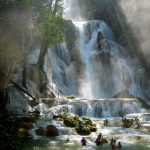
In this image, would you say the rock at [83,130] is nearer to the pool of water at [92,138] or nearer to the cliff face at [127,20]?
the pool of water at [92,138]

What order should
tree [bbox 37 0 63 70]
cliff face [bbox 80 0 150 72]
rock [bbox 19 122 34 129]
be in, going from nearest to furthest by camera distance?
rock [bbox 19 122 34 129] → tree [bbox 37 0 63 70] → cliff face [bbox 80 0 150 72]

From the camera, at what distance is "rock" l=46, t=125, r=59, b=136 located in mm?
30916

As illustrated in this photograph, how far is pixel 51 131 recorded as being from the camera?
102 ft

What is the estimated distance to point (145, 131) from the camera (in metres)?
32.7

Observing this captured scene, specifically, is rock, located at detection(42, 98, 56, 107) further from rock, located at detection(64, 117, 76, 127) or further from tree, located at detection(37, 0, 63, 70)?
tree, located at detection(37, 0, 63, 70)

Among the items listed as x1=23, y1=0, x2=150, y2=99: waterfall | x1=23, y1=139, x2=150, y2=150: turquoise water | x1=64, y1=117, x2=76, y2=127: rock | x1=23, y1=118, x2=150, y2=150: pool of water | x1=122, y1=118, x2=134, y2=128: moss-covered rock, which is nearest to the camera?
x1=23, y1=139, x2=150, y2=150: turquoise water

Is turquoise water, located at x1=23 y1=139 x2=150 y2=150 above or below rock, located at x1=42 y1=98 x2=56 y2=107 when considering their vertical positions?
below

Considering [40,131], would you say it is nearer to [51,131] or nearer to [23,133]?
[51,131]

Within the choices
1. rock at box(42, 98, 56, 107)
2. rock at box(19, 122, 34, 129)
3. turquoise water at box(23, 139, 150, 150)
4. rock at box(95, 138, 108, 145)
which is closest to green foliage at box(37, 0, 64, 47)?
rock at box(42, 98, 56, 107)

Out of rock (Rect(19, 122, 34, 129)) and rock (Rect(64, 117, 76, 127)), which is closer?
rock (Rect(19, 122, 34, 129))

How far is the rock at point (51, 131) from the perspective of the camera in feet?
101

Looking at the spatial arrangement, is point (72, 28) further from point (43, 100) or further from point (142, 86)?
point (43, 100)

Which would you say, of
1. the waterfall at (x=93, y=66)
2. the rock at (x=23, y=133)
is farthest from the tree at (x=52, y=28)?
the rock at (x=23, y=133)

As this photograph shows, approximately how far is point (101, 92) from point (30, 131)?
97.6 feet
